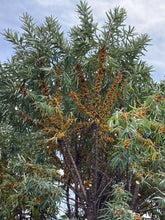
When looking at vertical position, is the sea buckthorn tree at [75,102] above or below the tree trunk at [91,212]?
above

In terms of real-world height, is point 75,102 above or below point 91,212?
above

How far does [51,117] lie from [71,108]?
3.88 feet

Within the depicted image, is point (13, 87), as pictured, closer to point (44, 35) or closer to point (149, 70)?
point (44, 35)

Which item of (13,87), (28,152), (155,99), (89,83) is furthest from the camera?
(28,152)

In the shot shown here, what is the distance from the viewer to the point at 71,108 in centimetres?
568

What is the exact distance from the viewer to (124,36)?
221 inches

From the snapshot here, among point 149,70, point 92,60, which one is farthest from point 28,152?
point 149,70

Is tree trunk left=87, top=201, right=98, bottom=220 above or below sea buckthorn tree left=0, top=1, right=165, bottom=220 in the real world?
below

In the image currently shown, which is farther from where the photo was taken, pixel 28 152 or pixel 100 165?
pixel 28 152

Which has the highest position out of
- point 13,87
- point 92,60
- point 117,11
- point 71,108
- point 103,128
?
point 117,11

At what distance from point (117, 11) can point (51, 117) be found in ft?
7.50

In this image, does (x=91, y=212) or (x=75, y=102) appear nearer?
(x=91, y=212)

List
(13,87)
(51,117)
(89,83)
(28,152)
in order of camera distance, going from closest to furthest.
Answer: (51,117) → (13,87) → (89,83) → (28,152)

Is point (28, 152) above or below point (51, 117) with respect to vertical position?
below
